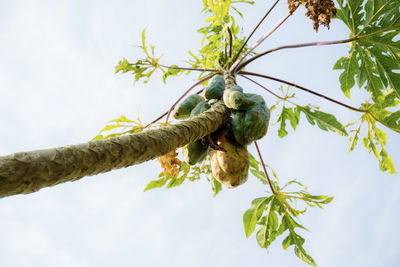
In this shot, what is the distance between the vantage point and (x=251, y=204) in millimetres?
3430

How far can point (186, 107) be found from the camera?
247 centimetres

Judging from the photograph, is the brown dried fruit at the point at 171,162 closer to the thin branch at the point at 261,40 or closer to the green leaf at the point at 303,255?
the thin branch at the point at 261,40

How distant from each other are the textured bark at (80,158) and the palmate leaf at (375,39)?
7.96 ft

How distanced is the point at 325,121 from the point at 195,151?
186cm

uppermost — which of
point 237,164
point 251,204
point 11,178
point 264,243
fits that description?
point 11,178

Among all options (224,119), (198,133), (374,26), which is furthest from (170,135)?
(374,26)

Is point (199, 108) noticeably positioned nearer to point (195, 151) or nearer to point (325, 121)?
point (195, 151)

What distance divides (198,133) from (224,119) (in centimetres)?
43

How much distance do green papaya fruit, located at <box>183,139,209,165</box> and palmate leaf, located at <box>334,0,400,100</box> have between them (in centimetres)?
212

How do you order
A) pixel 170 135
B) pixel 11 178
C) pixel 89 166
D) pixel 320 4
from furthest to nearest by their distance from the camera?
pixel 320 4 < pixel 170 135 < pixel 89 166 < pixel 11 178

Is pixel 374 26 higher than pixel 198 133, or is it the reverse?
pixel 374 26

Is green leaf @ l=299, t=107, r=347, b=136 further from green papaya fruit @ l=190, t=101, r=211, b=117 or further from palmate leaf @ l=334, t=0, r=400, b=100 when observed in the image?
green papaya fruit @ l=190, t=101, r=211, b=117

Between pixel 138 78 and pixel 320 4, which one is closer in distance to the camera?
pixel 320 4

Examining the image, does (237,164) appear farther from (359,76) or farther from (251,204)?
(359,76)
